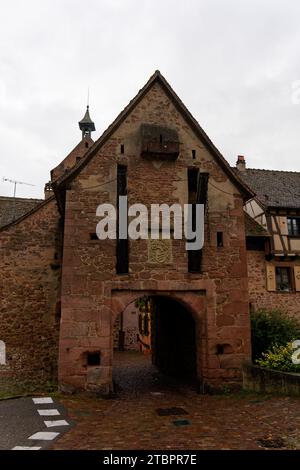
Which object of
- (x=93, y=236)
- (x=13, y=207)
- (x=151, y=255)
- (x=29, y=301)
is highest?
(x=13, y=207)

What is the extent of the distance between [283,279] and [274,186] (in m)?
5.22

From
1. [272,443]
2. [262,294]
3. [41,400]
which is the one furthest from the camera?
[262,294]

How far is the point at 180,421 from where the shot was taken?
8.13 metres

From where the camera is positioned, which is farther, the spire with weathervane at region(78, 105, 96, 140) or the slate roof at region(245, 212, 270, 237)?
the spire with weathervane at region(78, 105, 96, 140)

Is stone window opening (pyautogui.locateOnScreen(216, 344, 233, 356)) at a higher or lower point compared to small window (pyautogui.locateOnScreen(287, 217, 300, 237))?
lower

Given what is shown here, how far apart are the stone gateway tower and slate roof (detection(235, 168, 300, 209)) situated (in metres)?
8.31

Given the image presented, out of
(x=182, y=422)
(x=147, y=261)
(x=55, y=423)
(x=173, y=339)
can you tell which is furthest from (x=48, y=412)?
(x=173, y=339)

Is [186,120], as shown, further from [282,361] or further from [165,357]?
[165,357]

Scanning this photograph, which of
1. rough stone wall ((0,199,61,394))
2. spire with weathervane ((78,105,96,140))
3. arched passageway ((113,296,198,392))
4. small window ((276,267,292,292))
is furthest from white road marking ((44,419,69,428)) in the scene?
spire with weathervane ((78,105,96,140))

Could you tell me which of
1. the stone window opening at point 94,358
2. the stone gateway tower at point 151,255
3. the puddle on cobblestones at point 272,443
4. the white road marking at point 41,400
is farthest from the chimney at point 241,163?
the puddle on cobblestones at point 272,443

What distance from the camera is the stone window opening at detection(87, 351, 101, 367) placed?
10.8 meters

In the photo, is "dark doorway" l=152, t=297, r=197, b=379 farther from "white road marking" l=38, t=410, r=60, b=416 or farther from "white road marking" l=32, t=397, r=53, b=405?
"white road marking" l=38, t=410, r=60, b=416
